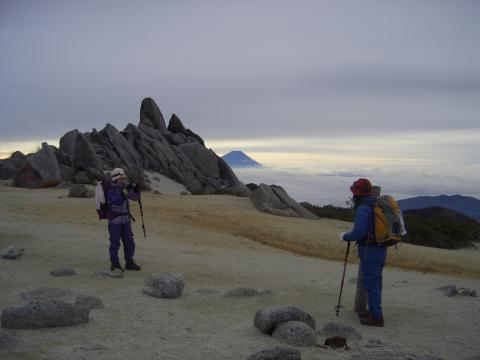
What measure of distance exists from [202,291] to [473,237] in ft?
56.1

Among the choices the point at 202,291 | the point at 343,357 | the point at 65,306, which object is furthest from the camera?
the point at 202,291

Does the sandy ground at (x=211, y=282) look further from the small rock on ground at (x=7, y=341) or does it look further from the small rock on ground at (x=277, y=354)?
the small rock on ground at (x=277, y=354)

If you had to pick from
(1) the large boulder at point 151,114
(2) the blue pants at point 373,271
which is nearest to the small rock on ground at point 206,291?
(2) the blue pants at point 373,271

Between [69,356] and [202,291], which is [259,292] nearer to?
[202,291]

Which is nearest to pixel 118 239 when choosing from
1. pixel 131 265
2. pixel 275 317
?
pixel 131 265

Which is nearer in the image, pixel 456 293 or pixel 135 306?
pixel 135 306

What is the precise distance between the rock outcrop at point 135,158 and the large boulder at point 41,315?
23672mm

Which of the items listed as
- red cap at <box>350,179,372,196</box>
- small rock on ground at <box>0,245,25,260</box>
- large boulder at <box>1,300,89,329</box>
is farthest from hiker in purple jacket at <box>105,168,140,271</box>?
red cap at <box>350,179,372,196</box>

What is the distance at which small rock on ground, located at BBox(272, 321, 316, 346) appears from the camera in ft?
21.0

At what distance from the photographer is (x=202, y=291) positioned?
30.6 ft

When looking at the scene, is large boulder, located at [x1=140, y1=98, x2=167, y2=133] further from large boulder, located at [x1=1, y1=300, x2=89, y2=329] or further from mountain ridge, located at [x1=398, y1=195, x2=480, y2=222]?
mountain ridge, located at [x1=398, y1=195, x2=480, y2=222]

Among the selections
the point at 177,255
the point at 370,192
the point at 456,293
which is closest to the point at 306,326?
the point at 370,192

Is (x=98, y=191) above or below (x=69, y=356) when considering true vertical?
above

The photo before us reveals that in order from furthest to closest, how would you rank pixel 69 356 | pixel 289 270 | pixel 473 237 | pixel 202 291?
pixel 473 237
pixel 289 270
pixel 202 291
pixel 69 356
